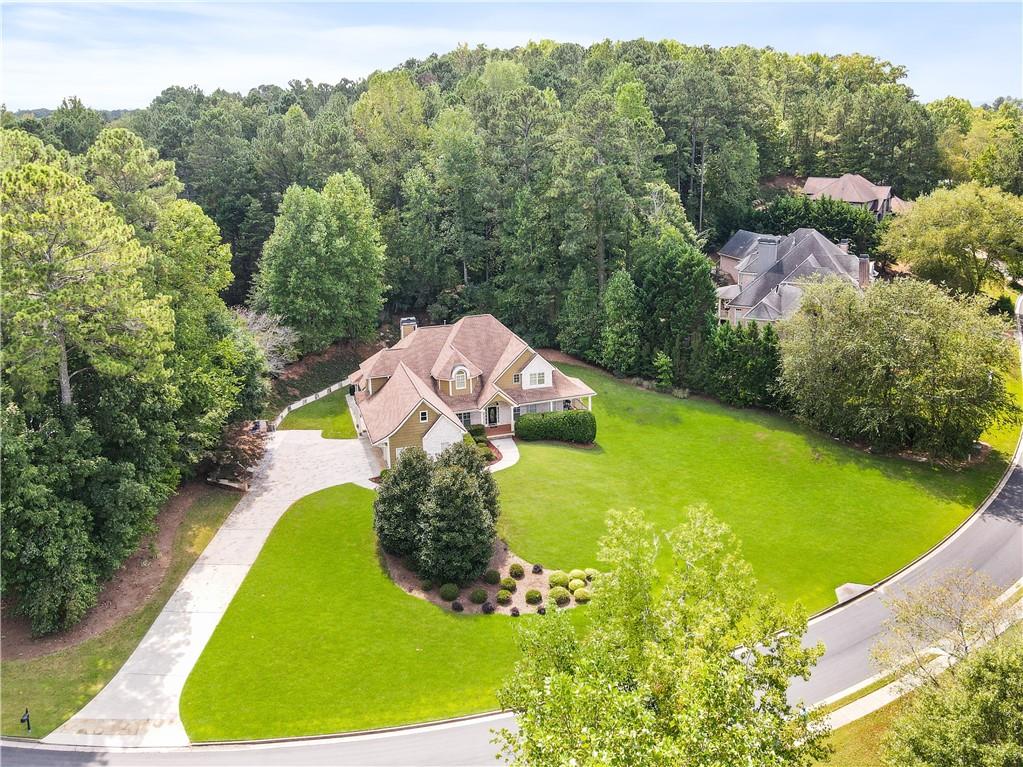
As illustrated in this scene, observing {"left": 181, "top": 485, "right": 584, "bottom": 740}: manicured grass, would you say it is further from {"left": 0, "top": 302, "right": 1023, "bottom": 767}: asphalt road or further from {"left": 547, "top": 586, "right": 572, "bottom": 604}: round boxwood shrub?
{"left": 547, "top": 586, "right": 572, "bottom": 604}: round boxwood shrub

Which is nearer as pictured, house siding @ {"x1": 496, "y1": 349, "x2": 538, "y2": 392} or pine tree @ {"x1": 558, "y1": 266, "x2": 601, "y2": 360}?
house siding @ {"x1": 496, "y1": 349, "x2": 538, "y2": 392}

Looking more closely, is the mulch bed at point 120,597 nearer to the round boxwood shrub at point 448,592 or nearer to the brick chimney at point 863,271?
the round boxwood shrub at point 448,592

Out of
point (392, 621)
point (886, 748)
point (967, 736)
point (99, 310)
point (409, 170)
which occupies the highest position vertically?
point (409, 170)

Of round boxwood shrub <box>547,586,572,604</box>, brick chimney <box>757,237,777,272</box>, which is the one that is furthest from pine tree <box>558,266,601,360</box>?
round boxwood shrub <box>547,586,572,604</box>

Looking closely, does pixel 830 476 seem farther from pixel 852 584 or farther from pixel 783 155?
pixel 783 155

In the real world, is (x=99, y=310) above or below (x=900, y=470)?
above

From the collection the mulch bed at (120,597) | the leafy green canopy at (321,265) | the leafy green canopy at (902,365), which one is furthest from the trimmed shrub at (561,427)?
the mulch bed at (120,597)

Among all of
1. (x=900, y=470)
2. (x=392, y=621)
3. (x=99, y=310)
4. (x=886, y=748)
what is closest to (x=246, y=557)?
(x=392, y=621)
